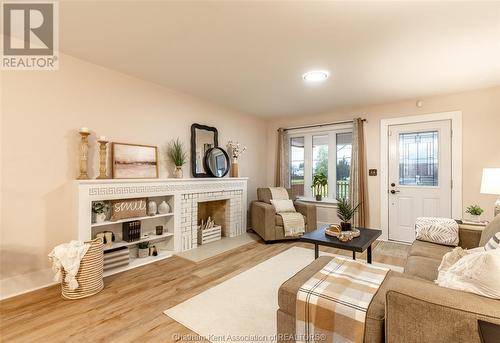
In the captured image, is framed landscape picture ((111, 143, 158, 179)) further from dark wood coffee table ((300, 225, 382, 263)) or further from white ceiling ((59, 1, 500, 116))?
dark wood coffee table ((300, 225, 382, 263))

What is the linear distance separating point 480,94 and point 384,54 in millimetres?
2148

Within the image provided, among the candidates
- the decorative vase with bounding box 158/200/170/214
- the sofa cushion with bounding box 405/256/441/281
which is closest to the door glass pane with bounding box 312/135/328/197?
the sofa cushion with bounding box 405/256/441/281

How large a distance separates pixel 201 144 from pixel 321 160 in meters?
2.51

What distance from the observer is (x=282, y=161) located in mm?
5297

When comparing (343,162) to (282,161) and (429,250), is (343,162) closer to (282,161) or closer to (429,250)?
(282,161)

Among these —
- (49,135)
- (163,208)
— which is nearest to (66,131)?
(49,135)

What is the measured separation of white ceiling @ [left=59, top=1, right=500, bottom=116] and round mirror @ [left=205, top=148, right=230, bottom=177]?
3.66ft

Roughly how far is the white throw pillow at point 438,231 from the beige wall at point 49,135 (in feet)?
11.4

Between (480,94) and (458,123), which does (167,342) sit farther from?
(480,94)

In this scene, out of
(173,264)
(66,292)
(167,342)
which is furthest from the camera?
(173,264)

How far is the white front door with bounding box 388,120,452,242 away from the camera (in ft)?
12.3

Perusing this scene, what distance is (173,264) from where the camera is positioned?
3035 millimetres

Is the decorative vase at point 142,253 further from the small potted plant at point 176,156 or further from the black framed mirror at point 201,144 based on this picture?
the black framed mirror at point 201,144

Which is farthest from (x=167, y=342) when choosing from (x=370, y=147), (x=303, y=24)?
(x=370, y=147)
